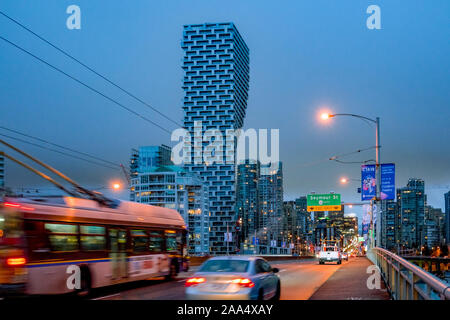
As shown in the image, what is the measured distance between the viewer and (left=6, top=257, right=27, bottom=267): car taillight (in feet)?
42.8

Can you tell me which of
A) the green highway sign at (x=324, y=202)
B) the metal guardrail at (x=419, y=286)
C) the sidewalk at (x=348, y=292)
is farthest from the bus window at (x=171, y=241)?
the green highway sign at (x=324, y=202)

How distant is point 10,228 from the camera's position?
1329 centimetres

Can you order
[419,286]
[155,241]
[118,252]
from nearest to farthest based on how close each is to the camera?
[419,286], [118,252], [155,241]

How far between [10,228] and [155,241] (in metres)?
8.90

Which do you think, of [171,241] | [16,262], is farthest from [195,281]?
[171,241]

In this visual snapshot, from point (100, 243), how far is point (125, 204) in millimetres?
2559

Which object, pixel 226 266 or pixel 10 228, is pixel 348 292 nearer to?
pixel 226 266

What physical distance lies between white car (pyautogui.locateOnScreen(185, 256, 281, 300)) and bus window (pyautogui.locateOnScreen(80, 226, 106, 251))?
5.54 meters

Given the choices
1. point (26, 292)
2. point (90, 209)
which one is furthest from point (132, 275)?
point (26, 292)

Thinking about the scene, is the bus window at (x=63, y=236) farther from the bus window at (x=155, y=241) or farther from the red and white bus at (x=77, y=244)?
the bus window at (x=155, y=241)

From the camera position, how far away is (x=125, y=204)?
767 inches

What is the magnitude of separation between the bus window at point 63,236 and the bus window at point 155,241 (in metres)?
5.53
